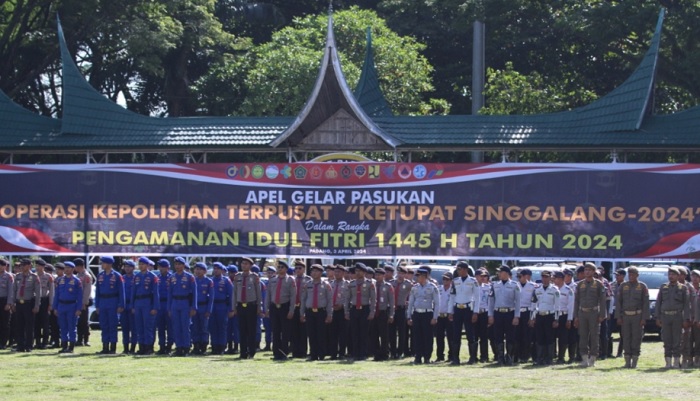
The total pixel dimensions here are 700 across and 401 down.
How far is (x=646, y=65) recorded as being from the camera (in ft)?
85.0

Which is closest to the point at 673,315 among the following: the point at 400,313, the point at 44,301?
the point at 400,313

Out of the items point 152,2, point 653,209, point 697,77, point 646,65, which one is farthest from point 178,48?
point 653,209

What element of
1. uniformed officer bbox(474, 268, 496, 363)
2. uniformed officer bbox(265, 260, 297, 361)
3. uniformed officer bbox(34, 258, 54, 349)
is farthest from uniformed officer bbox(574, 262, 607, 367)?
uniformed officer bbox(34, 258, 54, 349)

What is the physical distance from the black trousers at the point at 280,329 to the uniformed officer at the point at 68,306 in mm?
3232

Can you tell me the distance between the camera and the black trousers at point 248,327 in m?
20.8

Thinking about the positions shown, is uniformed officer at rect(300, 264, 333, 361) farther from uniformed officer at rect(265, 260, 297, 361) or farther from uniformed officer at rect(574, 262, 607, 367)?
uniformed officer at rect(574, 262, 607, 367)

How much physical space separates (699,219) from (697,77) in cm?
1407

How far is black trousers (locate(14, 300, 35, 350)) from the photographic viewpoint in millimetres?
21969

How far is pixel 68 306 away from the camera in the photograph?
2159 cm

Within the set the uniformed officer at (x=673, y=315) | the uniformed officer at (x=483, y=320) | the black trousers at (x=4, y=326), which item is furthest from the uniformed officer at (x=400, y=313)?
the black trousers at (x=4, y=326)

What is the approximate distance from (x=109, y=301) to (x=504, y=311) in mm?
6341

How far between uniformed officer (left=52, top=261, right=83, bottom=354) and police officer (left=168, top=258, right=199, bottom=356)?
1.61 metres

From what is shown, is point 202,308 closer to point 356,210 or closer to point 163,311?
point 163,311

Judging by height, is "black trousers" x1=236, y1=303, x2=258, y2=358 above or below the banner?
below
